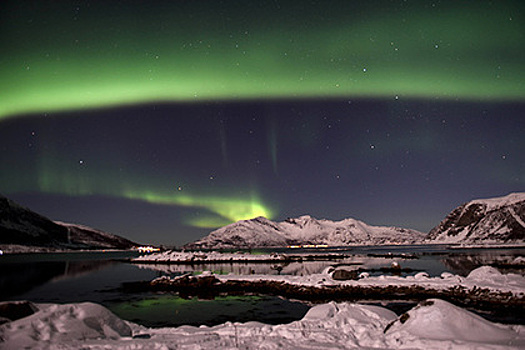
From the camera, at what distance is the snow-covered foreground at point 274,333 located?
39.9ft

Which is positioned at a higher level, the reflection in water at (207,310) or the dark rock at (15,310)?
the dark rock at (15,310)

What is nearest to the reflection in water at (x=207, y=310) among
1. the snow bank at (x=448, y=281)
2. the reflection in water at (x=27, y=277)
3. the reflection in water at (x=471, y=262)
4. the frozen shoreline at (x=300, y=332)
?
the frozen shoreline at (x=300, y=332)

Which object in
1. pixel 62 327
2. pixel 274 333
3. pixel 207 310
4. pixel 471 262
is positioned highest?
pixel 62 327

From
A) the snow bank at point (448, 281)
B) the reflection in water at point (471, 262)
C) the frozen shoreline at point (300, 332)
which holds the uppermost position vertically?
the frozen shoreline at point (300, 332)

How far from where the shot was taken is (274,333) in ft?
48.5

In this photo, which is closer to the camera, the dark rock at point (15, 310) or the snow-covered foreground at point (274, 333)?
the snow-covered foreground at point (274, 333)

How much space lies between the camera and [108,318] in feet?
50.0

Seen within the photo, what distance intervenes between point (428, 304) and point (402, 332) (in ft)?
5.57

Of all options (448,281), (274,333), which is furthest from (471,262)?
(274,333)

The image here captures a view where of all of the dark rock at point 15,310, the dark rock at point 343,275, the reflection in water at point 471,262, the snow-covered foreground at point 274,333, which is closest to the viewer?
the snow-covered foreground at point 274,333

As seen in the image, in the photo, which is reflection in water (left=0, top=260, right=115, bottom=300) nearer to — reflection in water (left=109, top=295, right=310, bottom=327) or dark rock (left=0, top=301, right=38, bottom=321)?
reflection in water (left=109, top=295, right=310, bottom=327)

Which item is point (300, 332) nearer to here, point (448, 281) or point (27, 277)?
point (448, 281)

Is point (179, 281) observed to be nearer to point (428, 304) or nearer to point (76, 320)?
point (76, 320)

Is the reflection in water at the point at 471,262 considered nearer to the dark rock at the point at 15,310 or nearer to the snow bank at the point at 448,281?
the snow bank at the point at 448,281
